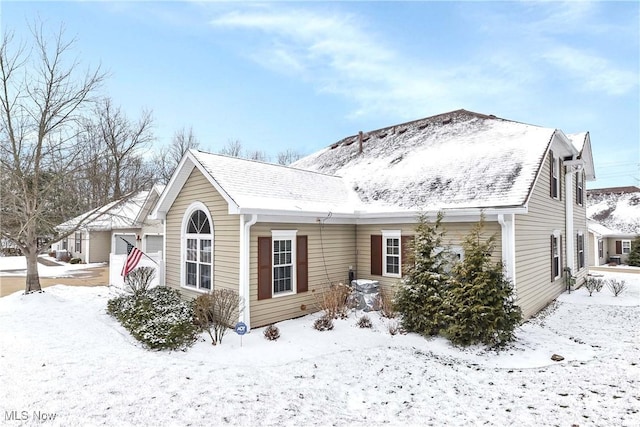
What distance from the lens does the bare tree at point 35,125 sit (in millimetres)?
11641

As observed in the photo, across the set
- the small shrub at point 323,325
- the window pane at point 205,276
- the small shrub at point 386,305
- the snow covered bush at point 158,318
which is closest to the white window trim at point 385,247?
the small shrub at point 386,305

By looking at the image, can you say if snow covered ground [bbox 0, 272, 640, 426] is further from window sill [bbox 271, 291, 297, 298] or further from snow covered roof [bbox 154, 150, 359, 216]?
snow covered roof [bbox 154, 150, 359, 216]

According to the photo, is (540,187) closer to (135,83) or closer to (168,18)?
(168,18)

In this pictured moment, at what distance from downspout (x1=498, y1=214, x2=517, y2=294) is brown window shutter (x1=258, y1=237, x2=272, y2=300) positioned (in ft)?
19.7

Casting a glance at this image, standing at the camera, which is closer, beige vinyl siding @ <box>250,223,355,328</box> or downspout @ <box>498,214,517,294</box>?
downspout @ <box>498,214,517,294</box>

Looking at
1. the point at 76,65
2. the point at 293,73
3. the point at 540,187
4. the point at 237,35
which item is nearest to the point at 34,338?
the point at 76,65

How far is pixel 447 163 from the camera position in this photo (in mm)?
12492

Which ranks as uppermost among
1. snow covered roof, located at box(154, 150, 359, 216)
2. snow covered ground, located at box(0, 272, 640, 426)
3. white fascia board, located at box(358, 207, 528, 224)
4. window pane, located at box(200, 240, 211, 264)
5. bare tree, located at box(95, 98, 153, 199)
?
bare tree, located at box(95, 98, 153, 199)

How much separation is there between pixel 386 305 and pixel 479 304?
2.86m

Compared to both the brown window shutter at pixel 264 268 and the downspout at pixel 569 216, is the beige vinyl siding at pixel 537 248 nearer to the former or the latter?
the downspout at pixel 569 216

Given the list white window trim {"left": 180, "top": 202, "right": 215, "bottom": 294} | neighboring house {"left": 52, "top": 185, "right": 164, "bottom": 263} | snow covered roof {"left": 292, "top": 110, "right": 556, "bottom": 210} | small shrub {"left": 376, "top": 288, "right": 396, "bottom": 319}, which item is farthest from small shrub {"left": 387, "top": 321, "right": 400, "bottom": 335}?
neighboring house {"left": 52, "top": 185, "right": 164, "bottom": 263}

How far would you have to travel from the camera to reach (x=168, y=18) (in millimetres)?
10898

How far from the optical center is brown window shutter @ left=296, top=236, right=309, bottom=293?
33.7ft

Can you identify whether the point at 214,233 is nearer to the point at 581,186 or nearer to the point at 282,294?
the point at 282,294
